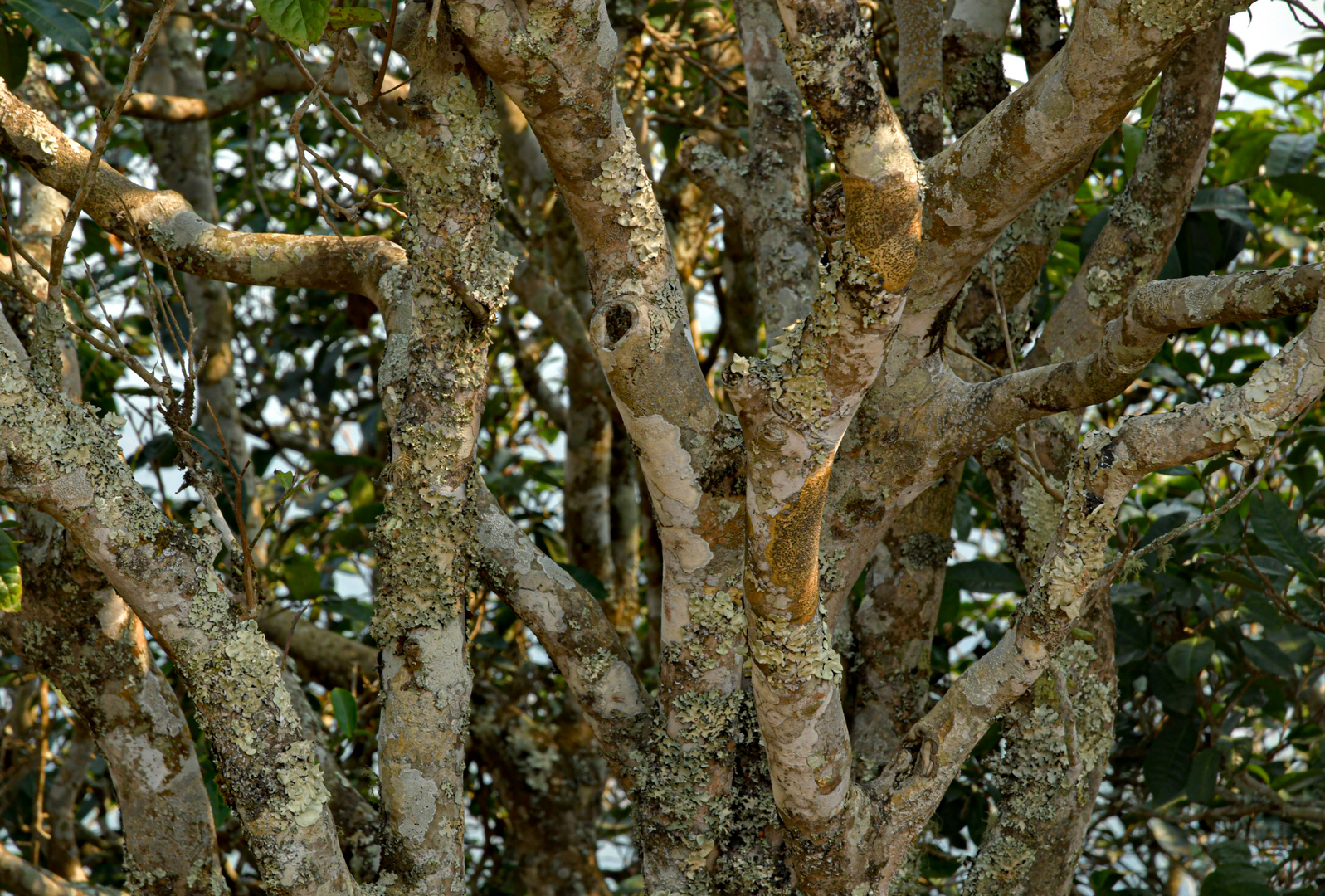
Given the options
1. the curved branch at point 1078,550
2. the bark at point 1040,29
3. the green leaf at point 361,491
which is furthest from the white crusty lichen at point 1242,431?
the green leaf at point 361,491

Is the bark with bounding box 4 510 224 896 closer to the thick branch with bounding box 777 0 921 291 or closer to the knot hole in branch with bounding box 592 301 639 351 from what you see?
the knot hole in branch with bounding box 592 301 639 351

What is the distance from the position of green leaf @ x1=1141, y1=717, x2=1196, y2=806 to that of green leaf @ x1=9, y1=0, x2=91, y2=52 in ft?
7.56

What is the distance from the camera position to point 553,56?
106 centimetres

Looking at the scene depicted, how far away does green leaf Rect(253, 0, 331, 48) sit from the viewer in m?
0.98

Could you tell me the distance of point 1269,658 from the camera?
196 centimetres

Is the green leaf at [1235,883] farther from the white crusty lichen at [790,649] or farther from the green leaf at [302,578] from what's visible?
the green leaf at [302,578]

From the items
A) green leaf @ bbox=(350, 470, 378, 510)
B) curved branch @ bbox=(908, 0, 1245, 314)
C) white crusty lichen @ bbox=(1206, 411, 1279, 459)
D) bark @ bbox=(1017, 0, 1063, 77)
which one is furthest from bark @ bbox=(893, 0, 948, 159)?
green leaf @ bbox=(350, 470, 378, 510)

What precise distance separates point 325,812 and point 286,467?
83.9 inches

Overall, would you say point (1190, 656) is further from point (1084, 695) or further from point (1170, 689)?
point (1084, 695)

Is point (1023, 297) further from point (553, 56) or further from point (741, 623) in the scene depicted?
point (553, 56)

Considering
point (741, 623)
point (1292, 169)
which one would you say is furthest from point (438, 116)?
point (1292, 169)

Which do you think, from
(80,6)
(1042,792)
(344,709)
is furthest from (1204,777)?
(80,6)

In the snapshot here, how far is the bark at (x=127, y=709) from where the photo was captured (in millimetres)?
1357

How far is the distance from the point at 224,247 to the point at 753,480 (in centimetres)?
91
